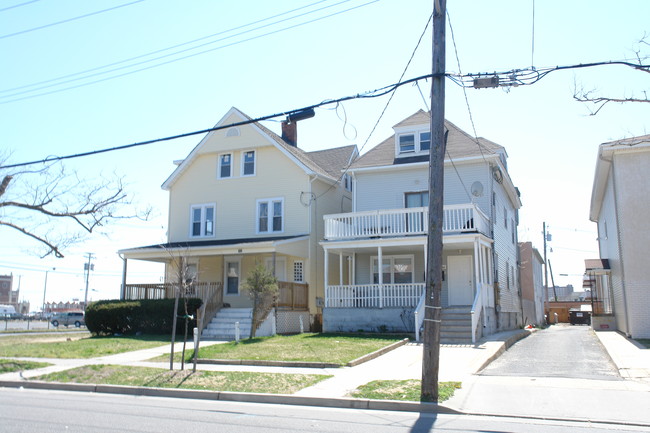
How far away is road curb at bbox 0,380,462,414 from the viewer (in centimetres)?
952

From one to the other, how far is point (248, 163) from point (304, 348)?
1343 centimetres

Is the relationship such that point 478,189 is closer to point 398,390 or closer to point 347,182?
point 347,182

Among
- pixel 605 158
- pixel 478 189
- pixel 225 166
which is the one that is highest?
pixel 225 166

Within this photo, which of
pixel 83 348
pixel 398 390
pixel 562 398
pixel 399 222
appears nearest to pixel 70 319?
pixel 83 348

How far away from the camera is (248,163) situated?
2806cm

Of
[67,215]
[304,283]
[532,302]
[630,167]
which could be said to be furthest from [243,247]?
[532,302]

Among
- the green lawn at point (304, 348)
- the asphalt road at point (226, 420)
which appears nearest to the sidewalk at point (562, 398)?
the asphalt road at point (226, 420)

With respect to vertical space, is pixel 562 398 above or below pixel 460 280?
below

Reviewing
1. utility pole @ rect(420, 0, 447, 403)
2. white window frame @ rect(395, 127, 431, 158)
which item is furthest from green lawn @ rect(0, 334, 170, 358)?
white window frame @ rect(395, 127, 431, 158)

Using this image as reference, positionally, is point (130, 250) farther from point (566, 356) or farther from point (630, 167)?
point (630, 167)

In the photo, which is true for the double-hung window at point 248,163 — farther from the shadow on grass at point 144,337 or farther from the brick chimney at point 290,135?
the shadow on grass at point 144,337

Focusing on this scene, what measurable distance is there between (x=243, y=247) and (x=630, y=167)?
47.5 ft

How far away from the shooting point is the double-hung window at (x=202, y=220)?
28438mm

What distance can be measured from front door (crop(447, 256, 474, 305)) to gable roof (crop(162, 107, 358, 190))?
7124mm
